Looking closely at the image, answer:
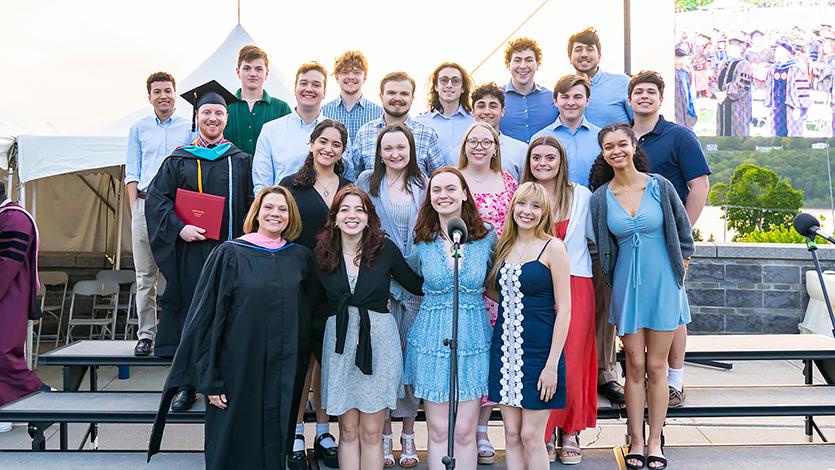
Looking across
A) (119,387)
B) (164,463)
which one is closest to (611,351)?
(164,463)

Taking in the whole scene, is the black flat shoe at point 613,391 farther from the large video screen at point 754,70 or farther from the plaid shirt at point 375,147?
the large video screen at point 754,70

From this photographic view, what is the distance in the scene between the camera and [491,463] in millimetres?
3893

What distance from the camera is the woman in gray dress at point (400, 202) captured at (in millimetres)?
3654

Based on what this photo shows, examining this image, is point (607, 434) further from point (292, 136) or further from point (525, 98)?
point (292, 136)

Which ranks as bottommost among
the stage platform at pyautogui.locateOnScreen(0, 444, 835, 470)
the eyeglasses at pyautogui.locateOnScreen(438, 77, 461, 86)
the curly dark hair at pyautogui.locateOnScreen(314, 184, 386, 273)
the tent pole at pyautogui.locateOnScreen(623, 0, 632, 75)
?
the stage platform at pyautogui.locateOnScreen(0, 444, 835, 470)

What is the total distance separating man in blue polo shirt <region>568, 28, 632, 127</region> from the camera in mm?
4531

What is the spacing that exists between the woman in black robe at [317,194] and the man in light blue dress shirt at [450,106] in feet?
2.76

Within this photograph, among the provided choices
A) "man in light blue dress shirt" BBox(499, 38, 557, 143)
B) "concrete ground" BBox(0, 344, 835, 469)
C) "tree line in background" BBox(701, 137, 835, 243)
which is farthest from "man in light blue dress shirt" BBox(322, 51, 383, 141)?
"tree line in background" BBox(701, 137, 835, 243)

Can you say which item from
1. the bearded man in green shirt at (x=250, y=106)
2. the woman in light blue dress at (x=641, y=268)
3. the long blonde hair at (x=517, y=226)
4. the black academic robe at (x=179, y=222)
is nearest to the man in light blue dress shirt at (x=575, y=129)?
the woman in light blue dress at (x=641, y=268)

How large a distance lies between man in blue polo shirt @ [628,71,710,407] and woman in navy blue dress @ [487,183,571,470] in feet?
3.47

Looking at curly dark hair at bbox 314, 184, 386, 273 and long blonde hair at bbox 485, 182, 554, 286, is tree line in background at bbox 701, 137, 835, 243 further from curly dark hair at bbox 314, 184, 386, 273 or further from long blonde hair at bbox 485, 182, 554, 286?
curly dark hair at bbox 314, 184, 386, 273

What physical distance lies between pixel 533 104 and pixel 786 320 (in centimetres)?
484

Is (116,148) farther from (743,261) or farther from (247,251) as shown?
(743,261)

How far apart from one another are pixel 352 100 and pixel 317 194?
108 centimetres
